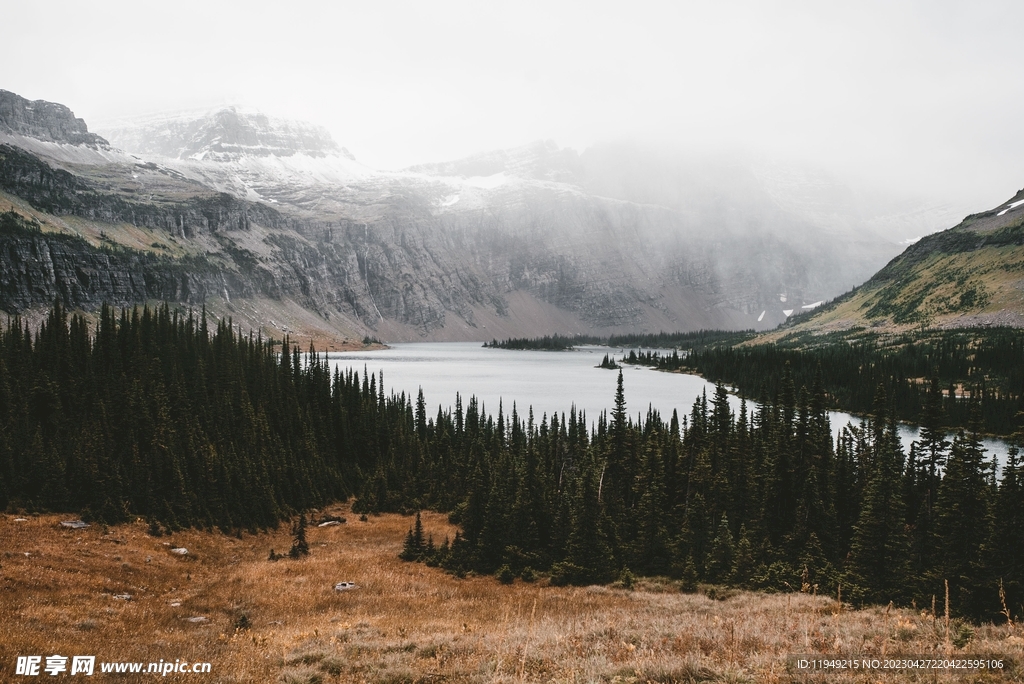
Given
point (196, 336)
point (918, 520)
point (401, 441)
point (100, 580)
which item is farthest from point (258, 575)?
point (196, 336)

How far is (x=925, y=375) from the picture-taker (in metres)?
156

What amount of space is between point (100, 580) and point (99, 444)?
2548 cm

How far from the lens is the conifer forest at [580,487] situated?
37188 millimetres

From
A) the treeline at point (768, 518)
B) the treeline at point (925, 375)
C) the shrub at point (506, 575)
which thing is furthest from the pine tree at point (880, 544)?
the treeline at point (925, 375)

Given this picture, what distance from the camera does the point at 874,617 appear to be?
65.0 feet

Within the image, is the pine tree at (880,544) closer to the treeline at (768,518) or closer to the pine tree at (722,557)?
the treeline at (768,518)

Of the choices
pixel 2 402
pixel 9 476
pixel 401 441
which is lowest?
pixel 401 441

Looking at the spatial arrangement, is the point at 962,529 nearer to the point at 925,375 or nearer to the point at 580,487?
the point at 580,487

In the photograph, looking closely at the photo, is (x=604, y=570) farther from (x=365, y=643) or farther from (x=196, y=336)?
(x=196, y=336)

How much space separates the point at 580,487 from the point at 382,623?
25.7 metres

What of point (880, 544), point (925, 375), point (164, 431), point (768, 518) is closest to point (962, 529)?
point (880, 544)

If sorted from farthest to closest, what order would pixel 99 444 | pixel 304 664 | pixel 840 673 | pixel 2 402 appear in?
1. pixel 2 402
2. pixel 99 444
3. pixel 304 664
4. pixel 840 673

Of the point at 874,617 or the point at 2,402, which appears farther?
the point at 2,402

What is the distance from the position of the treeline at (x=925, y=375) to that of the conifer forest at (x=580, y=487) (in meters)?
60.2
